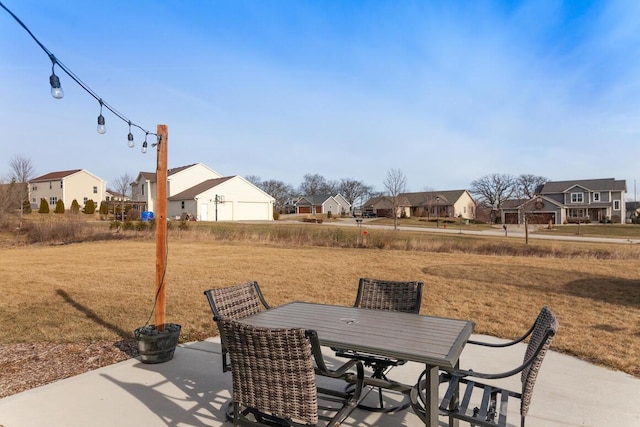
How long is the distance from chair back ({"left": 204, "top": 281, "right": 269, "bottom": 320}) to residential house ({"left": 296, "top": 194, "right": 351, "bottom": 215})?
63255 mm

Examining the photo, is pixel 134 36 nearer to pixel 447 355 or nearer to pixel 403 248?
pixel 447 355

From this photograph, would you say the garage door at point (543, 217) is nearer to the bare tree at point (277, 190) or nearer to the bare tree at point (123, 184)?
the bare tree at point (277, 190)

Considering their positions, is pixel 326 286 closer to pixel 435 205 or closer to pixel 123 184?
pixel 123 184

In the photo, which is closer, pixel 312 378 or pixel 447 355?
pixel 312 378

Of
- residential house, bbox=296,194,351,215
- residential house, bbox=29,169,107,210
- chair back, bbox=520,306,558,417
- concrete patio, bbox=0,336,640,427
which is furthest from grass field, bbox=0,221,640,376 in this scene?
residential house, bbox=296,194,351,215

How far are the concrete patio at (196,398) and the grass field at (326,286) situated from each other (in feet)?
2.64

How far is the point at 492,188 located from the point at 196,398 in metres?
68.0

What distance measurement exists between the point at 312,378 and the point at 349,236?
17.1 m

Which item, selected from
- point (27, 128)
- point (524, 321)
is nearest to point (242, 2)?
point (27, 128)

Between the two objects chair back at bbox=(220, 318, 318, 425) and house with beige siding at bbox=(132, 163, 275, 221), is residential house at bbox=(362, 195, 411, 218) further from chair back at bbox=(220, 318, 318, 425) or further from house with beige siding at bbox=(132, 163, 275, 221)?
chair back at bbox=(220, 318, 318, 425)

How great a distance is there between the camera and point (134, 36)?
9.10m

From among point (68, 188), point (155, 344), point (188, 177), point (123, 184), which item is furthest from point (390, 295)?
point (68, 188)

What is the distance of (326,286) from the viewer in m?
8.80

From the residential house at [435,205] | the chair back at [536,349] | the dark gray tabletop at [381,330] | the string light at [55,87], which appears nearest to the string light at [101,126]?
the string light at [55,87]
